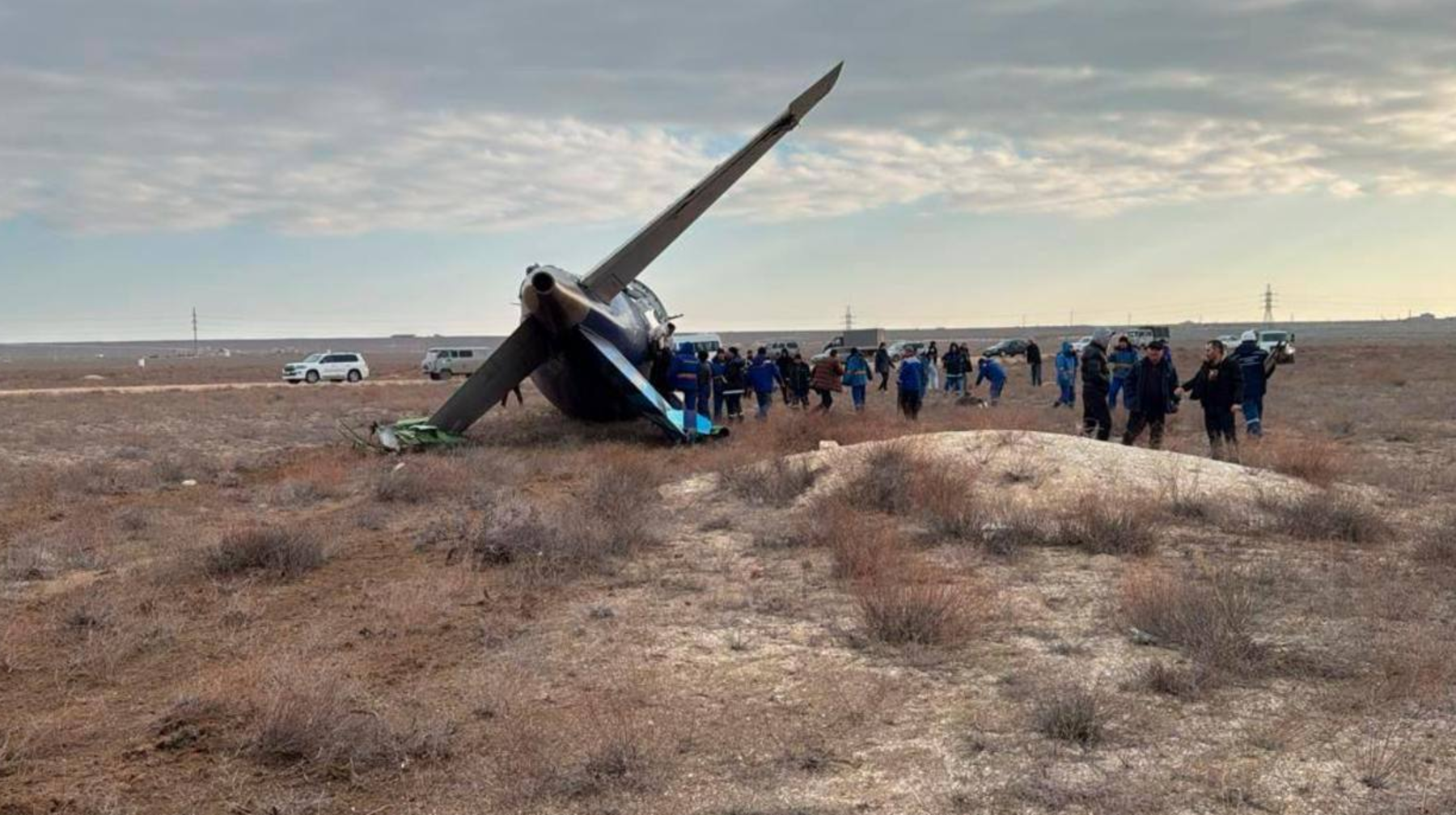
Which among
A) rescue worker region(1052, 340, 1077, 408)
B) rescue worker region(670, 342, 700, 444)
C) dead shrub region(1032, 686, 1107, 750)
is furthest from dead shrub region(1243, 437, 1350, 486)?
rescue worker region(1052, 340, 1077, 408)

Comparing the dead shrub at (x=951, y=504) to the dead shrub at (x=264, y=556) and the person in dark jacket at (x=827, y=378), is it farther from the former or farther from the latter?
the person in dark jacket at (x=827, y=378)

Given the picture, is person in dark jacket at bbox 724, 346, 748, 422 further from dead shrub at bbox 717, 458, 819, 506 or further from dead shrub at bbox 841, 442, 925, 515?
dead shrub at bbox 841, 442, 925, 515

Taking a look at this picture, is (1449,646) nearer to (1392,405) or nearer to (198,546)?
(198,546)

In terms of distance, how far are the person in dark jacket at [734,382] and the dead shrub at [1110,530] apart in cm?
1380

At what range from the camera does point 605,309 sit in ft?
64.1

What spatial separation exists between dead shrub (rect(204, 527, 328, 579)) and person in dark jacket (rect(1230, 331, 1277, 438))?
1319 centimetres

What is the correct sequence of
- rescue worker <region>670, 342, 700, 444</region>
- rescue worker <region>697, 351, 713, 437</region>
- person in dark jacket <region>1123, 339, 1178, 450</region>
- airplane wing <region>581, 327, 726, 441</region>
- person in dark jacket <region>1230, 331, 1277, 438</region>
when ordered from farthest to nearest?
rescue worker <region>697, 351, 713, 437</region>
rescue worker <region>670, 342, 700, 444</region>
airplane wing <region>581, 327, 726, 441</region>
person in dark jacket <region>1230, 331, 1277, 438</region>
person in dark jacket <region>1123, 339, 1178, 450</region>

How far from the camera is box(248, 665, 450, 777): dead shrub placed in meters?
5.26

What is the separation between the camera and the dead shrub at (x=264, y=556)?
378 inches

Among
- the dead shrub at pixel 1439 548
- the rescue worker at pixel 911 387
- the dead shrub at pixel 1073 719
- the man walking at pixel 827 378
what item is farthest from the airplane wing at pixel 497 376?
the dead shrub at pixel 1073 719

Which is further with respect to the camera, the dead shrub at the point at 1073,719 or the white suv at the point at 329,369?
the white suv at the point at 329,369

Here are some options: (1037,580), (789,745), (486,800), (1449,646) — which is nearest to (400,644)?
(486,800)

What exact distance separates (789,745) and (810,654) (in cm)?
157

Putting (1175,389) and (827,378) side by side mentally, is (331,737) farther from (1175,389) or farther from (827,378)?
(827,378)
